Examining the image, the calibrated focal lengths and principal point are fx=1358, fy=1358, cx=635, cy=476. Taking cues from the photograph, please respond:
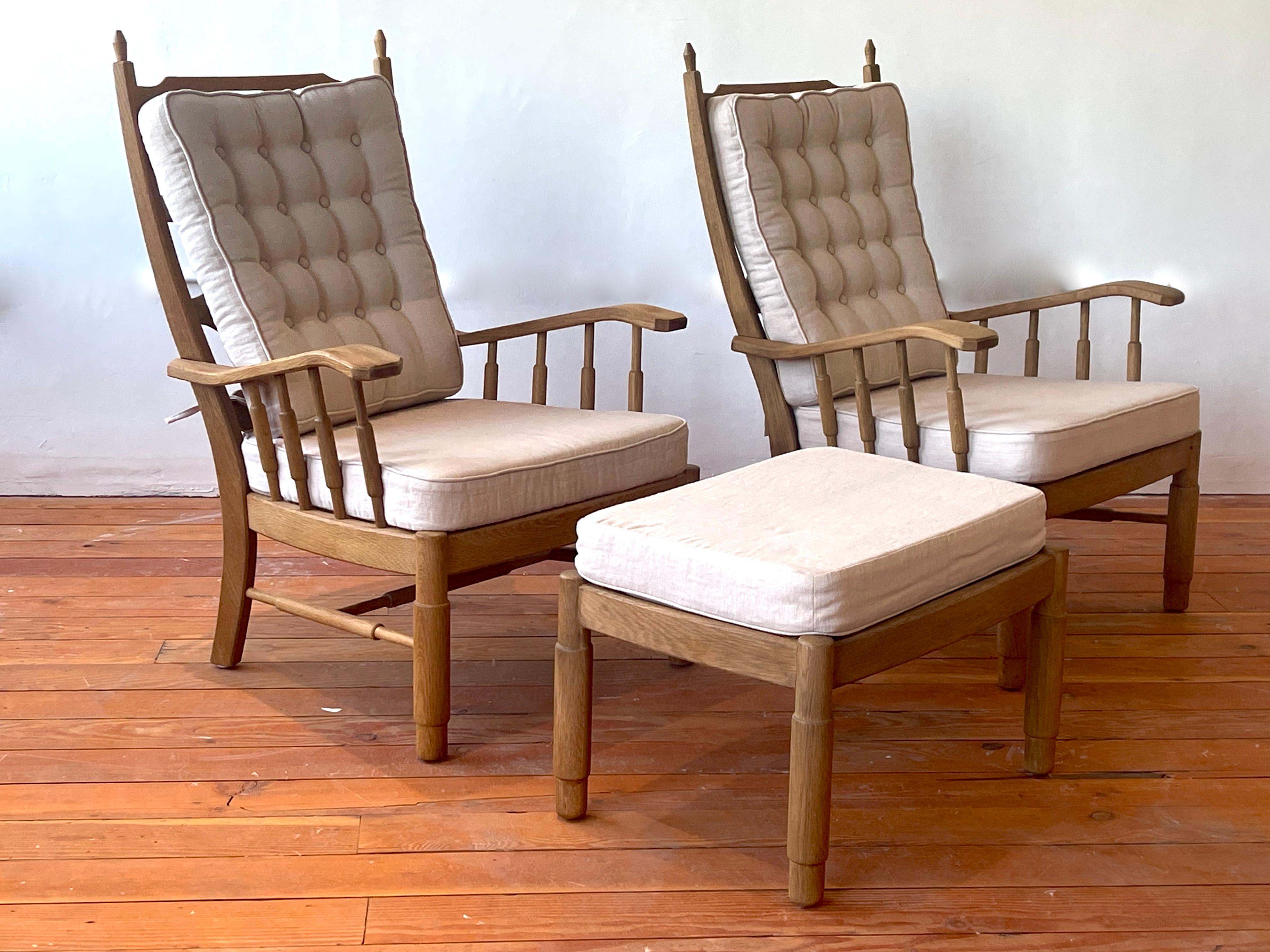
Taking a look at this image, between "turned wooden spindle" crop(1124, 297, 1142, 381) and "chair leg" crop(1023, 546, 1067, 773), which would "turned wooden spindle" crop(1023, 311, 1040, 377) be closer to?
"turned wooden spindle" crop(1124, 297, 1142, 381)

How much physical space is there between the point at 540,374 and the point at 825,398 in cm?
54

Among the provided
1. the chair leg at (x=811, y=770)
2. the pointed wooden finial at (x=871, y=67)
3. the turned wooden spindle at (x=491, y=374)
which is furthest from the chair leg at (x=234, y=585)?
the pointed wooden finial at (x=871, y=67)

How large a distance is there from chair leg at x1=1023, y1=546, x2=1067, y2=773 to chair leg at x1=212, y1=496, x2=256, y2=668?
1.30 m

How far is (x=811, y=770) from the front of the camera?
164cm

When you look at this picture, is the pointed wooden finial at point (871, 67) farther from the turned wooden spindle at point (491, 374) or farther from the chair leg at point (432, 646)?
the chair leg at point (432, 646)

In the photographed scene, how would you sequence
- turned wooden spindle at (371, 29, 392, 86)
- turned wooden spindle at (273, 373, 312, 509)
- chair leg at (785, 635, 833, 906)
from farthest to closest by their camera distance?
1. turned wooden spindle at (371, 29, 392, 86)
2. turned wooden spindle at (273, 373, 312, 509)
3. chair leg at (785, 635, 833, 906)

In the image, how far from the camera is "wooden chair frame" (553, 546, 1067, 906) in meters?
1.62

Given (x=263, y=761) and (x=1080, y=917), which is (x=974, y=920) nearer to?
(x=1080, y=917)

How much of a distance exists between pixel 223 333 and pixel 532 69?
1360mm

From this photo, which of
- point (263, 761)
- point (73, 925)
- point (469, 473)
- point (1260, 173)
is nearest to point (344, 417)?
point (469, 473)

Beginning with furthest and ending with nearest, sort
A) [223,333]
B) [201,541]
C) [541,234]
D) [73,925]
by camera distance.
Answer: [541,234], [201,541], [223,333], [73,925]

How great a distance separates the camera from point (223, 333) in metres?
2.31

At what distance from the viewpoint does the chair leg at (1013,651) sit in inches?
92.6

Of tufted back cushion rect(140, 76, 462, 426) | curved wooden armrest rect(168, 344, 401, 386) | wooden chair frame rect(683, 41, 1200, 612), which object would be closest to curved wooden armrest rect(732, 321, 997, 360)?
wooden chair frame rect(683, 41, 1200, 612)
